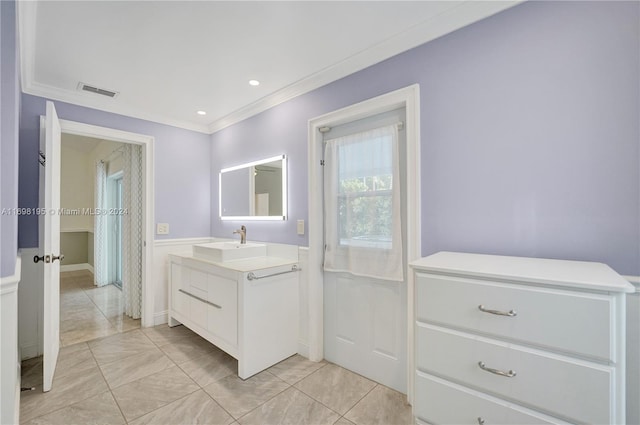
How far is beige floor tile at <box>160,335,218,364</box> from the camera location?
8.19 ft

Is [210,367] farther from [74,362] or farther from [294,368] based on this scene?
[74,362]

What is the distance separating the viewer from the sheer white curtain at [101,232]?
503 cm

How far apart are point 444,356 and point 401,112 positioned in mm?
1553

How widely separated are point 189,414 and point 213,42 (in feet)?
8.03

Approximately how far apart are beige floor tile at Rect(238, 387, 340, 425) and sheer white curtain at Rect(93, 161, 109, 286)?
187 inches

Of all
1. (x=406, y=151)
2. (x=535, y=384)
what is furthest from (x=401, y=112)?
(x=535, y=384)

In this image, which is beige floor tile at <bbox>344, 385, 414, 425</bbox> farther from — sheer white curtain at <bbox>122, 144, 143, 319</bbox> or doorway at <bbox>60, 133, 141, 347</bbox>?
sheer white curtain at <bbox>122, 144, 143, 319</bbox>

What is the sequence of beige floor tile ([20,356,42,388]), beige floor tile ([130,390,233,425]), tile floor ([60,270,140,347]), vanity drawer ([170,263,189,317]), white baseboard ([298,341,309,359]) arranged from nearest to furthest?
1. beige floor tile ([130,390,233,425])
2. beige floor tile ([20,356,42,388])
3. white baseboard ([298,341,309,359])
4. vanity drawer ([170,263,189,317])
5. tile floor ([60,270,140,347])

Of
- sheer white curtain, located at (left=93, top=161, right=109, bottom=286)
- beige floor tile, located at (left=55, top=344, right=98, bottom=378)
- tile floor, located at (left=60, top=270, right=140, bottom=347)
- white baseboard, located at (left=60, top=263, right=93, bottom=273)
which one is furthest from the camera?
white baseboard, located at (left=60, top=263, right=93, bottom=273)

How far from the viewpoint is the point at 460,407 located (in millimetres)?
1228

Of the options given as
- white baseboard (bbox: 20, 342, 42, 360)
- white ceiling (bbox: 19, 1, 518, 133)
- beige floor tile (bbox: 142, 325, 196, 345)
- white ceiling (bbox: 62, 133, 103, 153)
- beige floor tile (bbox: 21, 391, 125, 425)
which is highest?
white ceiling (bbox: 62, 133, 103, 153)

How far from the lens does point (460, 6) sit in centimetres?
160

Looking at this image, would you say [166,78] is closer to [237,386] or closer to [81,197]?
[237,386]

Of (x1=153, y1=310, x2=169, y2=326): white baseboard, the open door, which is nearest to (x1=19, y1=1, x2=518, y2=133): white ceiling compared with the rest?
the open door
